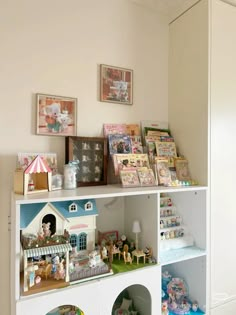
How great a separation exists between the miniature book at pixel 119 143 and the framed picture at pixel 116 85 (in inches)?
8.7

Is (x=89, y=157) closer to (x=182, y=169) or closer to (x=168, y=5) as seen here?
(x=182, y=169)

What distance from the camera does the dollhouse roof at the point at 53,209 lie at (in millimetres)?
989

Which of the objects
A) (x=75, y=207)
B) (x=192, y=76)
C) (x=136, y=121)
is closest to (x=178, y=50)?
(x=192, y=76)

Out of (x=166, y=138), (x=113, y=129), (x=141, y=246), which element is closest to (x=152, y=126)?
(x=166, y=138)

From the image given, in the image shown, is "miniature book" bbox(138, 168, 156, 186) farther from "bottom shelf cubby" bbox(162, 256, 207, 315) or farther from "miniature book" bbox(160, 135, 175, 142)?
"bottom shelf cubby" bbox(162, 256, 207, 315)

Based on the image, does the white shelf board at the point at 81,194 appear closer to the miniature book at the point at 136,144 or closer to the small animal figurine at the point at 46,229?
the small animal figurine at the point at 46,229

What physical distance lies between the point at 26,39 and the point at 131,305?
1550mm

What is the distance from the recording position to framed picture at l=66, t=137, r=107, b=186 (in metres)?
1.31

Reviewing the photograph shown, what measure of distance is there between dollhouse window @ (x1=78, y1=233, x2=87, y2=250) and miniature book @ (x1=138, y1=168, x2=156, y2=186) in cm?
41

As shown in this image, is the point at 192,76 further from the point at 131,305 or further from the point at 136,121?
the point at 131,305

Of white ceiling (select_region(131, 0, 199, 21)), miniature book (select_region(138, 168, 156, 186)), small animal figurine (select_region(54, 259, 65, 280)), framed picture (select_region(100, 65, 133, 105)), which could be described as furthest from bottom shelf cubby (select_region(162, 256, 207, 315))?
white ceiling (select_region(131, 0, 199, 21))

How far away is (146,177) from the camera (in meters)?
1.36

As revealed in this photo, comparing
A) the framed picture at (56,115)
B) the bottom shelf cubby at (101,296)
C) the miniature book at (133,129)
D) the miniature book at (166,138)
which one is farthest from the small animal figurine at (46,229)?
the miniature book at (166,138)

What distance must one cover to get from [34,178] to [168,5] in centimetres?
136
